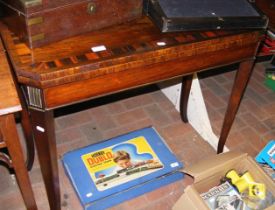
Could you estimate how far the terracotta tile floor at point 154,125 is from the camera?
5.04 ft

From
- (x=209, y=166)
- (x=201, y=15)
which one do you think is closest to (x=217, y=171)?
(x=209, y=166)

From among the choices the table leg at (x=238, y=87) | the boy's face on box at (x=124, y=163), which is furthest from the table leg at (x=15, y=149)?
the table leg at (x=238, y=87)

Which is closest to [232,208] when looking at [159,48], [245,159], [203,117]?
[245,159]

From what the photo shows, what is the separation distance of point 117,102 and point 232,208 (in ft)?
3.09

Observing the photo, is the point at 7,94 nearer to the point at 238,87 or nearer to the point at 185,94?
the point at 238,87

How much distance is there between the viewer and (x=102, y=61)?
95cm

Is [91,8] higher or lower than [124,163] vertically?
higher

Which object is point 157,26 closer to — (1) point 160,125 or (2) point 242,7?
(2) point 242,7

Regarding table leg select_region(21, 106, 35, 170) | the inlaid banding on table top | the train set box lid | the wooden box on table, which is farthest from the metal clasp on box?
the train set box lid

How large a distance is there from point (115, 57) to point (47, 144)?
0.35 meters

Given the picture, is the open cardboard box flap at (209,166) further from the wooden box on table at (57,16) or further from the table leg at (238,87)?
the wooden box on table at (57,16)

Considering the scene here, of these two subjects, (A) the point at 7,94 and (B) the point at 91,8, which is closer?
(A) the point at 7,94

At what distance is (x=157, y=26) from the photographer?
3.67ft

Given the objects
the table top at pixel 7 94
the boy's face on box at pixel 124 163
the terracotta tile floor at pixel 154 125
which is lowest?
the terracotta tile floor at pixel 154 125
